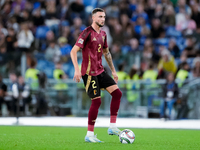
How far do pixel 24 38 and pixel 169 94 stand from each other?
252 inches

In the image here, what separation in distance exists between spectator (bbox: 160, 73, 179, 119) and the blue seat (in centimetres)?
601

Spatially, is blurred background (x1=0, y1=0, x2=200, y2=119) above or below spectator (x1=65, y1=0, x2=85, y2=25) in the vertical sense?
below

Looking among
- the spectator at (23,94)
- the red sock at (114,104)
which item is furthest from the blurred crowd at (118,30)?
the red sock at (114,104)

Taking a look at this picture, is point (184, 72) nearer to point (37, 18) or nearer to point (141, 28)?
point (141, 28)

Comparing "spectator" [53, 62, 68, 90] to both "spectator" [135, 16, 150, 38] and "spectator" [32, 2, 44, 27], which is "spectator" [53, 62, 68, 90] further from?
"spectator" [135, 16, 150, 38]

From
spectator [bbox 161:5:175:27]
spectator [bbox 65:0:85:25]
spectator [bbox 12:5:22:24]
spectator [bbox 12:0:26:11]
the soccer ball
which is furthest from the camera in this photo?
spectator [bbox 12:0:26:11]

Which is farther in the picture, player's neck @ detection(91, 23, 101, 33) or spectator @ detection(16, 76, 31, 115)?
spectator @ detection(16, 76, 31, 115)

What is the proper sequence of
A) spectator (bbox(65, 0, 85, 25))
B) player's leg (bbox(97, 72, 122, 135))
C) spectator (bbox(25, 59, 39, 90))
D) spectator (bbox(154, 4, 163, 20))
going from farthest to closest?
spectator (bbox(65, 0, 85, 25)), spectator (bbox(154, 4, 163, 20)), spectator (bbox(25, 59, 39, 90)), player's leg (bbox(97, 72, 122, 135))

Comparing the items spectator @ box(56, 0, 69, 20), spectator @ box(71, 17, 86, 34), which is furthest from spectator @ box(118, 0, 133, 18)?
spectator @ box(56, 0, 69, 20)

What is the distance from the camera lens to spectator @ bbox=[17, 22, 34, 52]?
53.7 ft

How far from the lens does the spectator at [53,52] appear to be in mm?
15805

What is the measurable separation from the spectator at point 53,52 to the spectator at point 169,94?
4.40 metres

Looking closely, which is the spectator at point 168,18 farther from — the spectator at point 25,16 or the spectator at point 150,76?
the spectator at point 25,16

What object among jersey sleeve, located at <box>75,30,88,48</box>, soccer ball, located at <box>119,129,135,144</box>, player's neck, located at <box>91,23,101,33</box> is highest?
player's neck, located at <box>91,23,101,33</box>
